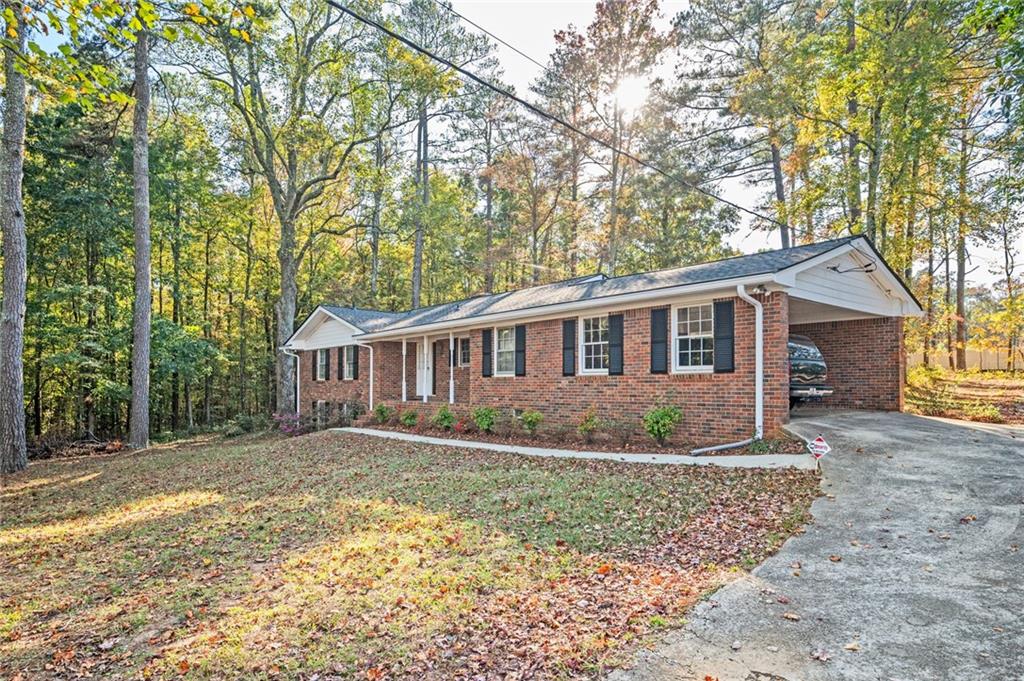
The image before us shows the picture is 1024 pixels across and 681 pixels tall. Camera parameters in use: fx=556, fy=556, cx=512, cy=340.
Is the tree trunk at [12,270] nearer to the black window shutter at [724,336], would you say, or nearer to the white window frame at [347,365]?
the white window frame at [347,365]

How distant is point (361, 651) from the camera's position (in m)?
3.42

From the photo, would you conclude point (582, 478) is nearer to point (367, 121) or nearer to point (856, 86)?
point (856, 86)

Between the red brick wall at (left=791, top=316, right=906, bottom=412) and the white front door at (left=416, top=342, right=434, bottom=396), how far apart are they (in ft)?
33.5

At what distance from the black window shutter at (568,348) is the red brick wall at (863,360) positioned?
5.31 m

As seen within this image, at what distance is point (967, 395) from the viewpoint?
48.4 feet

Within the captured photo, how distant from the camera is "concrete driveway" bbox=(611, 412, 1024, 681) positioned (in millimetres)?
3082

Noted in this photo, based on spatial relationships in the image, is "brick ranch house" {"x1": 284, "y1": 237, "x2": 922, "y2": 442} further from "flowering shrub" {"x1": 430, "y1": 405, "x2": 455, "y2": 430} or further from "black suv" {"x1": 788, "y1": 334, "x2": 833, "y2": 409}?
"black suv" {"x1": 788, "y1": 334, "x2": 833, "y2": 409}

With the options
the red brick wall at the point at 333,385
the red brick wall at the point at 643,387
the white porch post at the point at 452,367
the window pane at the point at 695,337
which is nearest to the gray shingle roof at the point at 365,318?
the red brick wall at the point at 333,385

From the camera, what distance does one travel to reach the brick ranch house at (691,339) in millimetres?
9227

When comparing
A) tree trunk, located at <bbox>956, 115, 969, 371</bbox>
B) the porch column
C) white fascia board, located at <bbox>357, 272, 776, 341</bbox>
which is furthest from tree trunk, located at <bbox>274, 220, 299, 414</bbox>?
tree trunk, located at <bbox>956, 115, 969, 371</bbox>

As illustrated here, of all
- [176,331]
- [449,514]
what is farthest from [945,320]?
[176,331]

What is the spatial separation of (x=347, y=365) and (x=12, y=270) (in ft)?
32.5

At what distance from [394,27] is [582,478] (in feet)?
67.6

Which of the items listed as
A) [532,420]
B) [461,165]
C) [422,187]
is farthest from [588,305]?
[461,165]
